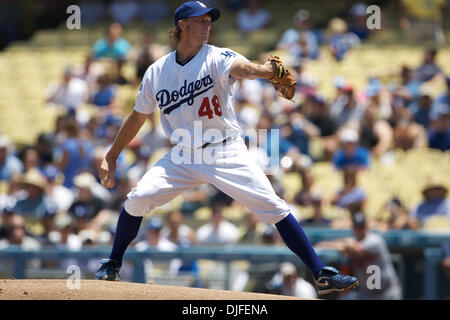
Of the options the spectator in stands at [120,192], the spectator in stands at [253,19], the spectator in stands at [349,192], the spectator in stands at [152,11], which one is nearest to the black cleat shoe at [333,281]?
the spectator in stands at [349,192]

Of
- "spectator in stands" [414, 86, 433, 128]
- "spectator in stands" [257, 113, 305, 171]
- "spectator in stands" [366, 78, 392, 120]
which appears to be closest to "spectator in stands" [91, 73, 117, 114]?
"spectator in stands" [257, 113, 305, 171]

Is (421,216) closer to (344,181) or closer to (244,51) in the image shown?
(344,181)

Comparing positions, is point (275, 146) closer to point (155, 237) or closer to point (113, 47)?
point (155, 237)

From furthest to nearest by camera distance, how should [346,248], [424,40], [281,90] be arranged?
[424,40] < [346,248] < [281,90]

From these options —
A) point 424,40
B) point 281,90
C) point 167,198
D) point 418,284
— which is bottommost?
point 418,284

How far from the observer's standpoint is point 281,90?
16.0 feet

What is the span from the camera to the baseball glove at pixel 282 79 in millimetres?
4789

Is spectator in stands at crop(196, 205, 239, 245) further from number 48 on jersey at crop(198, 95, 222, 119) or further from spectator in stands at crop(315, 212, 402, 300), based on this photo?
number 48 on jersey at crop(198, 95, 222, 119)

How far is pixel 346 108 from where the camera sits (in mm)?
10039

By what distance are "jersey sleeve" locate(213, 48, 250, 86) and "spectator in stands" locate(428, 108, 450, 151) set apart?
197 inches

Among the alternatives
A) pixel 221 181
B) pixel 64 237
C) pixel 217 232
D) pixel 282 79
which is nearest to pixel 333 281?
pixel 221 181

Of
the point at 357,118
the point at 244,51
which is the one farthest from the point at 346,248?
the point at 244,51

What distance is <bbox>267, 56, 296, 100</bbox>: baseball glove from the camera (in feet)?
15.7

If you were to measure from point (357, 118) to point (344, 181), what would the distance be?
1.29 m
